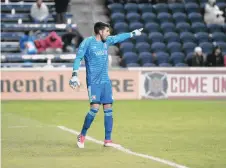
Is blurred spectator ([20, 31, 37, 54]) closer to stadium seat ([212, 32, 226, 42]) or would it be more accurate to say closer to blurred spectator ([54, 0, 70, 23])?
blurred spectator ([54, 0, 70, 23])

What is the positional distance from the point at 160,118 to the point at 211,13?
13435mm

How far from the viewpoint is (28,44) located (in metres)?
27.1

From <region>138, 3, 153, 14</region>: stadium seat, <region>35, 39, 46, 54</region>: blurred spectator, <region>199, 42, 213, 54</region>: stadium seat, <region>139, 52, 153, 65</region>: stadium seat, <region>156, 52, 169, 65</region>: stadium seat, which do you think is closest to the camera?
<region>35, 39, 46, 54</region>: blurred spectator

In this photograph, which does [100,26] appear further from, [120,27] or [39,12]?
[120,27]

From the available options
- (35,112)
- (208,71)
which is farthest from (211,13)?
(35,112)

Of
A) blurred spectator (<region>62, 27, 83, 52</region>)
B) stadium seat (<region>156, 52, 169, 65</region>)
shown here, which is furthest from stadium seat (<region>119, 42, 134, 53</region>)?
blurred spectator (<region>62, 27, 83, 52</region>)

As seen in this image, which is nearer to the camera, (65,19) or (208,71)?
(208,71)

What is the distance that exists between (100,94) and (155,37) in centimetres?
1775

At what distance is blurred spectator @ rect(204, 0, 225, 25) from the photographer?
31.2 metres

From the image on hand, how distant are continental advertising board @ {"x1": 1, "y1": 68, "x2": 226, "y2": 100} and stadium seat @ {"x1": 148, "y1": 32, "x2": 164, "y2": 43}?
4.01 m

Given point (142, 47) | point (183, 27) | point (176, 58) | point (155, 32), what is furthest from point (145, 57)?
point (183, 27)

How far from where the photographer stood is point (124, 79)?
26.1m

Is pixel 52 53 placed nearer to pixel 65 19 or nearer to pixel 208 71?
pixel 65 19

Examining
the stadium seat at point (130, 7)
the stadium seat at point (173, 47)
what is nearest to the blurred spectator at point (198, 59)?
the stadium seat at point (173, 47)
